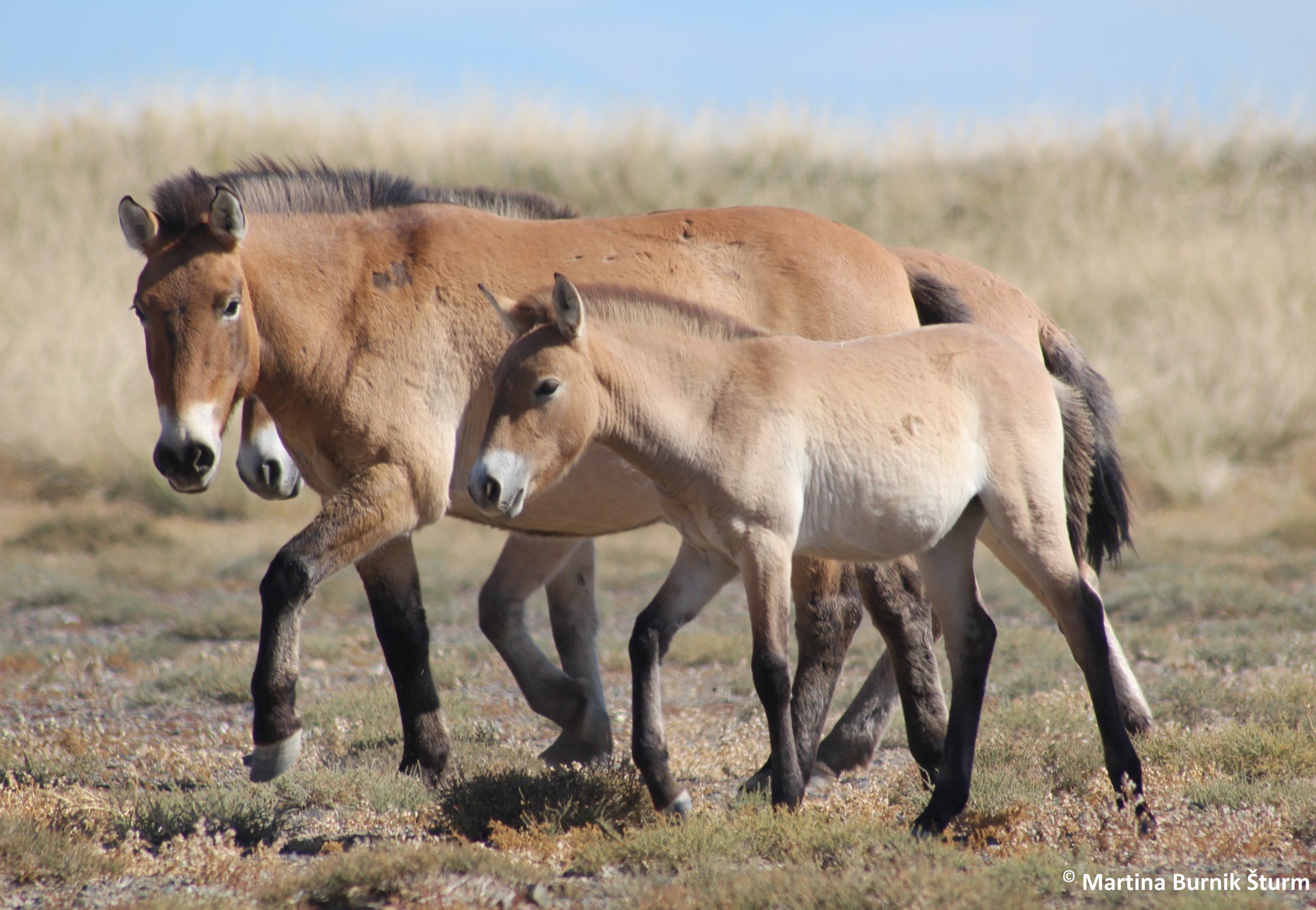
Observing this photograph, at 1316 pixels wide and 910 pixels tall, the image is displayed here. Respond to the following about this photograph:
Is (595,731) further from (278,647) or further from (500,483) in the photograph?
(500,483)

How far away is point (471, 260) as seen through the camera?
5023 millimetres

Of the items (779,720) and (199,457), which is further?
(199,457)

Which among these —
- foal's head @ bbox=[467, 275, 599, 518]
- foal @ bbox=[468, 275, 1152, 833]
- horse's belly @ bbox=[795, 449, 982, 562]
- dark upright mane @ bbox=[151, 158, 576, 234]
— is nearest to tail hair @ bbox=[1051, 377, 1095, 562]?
foal @ bbox=[468, 275, 1152, 833]

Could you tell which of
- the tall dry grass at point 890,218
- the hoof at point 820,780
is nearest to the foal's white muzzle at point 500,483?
the hoof at point 820,780

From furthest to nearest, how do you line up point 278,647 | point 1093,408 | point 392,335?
point 1093,408 < point 392,335 < point 278,647

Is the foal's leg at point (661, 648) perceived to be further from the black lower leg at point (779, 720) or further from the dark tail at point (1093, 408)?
the dark tail at point (1093, 408)

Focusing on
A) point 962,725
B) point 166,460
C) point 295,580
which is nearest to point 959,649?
point 962,725

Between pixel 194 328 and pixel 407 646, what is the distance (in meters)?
1.62

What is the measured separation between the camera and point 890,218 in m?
21.0

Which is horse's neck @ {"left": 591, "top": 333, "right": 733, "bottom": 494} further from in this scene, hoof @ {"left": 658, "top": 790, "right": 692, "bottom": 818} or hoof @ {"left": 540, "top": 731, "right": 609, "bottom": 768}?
hoof @ {"left": 540, "top": 731, "right": 609, "bottom": 768}

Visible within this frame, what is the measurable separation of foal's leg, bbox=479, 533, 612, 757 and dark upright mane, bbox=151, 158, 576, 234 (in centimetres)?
159

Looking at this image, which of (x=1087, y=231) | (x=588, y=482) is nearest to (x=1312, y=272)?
(x=1087, y=231)

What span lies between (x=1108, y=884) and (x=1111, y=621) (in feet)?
20.2

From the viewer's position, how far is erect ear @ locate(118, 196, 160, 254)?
14.7 ft
